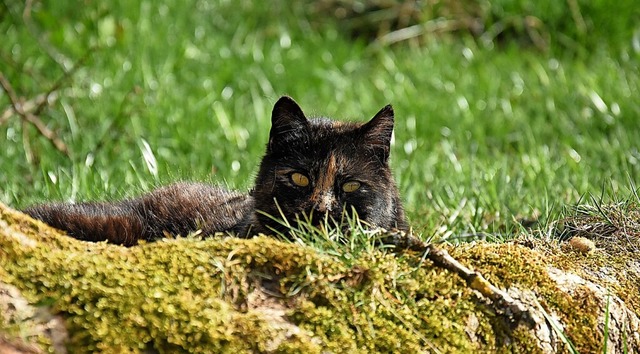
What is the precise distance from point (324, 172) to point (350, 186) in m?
0.13

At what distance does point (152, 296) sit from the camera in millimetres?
2273

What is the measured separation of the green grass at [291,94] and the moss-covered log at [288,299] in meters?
1.48

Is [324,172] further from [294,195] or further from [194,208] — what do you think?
[194,208]

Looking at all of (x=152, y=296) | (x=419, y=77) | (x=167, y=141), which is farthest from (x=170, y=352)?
(x=419, y=77)

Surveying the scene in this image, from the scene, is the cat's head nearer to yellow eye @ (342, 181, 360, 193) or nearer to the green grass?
yellow eye @ (342, 181, 360, 193)

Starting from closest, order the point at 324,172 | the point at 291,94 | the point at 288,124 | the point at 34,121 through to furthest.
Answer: the point at 324,172
the point at 288,124
the point at 34,121
the point at 291,94

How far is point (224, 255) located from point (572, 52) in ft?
22.1

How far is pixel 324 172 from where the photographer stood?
334cm

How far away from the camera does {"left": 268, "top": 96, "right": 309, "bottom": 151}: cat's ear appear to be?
354cm

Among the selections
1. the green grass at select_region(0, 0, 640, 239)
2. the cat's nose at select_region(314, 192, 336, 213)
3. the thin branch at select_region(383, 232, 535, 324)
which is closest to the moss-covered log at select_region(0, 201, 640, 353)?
the thin branch at select_region(383, 232, 535, 324)

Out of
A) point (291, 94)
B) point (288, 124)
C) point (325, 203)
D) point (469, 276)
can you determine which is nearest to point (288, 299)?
point (469, 276)

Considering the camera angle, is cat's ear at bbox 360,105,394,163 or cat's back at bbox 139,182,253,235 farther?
cat's back at bbox 139,182,253,235

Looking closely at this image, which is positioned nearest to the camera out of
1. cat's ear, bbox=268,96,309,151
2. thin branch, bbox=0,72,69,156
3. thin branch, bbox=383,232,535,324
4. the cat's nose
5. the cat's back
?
thin branch, bbox=383,232,535,324

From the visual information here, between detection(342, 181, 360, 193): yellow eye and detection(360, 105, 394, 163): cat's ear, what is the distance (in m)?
0.24
